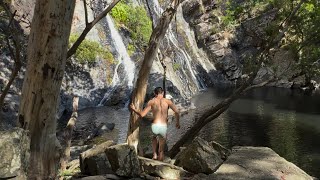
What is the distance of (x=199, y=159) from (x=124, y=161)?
7.86ft

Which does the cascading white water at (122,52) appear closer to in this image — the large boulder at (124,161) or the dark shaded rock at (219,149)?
the dark shaded rock at (219,149)

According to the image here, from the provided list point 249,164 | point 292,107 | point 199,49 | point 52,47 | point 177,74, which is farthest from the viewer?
point 199,49

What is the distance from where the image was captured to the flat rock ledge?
10438 millimetres

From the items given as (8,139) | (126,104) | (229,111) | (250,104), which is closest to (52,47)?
(8,139)

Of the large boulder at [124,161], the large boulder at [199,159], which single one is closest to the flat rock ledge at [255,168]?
the large boulder at [199,159]

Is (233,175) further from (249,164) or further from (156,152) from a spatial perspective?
(156,152)

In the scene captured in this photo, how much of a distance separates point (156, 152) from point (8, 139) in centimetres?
760

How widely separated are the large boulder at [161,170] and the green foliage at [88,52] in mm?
24714

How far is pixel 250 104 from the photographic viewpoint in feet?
139

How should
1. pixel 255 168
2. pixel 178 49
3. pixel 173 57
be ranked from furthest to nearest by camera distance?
pixel 178 49 < pixel 173 57 < pixel 255 168

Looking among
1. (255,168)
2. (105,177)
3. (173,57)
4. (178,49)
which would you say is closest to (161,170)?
(105,177)

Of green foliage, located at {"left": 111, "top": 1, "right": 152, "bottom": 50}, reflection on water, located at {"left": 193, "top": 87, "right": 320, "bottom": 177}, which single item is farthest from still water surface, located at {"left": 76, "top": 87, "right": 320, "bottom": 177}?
green foliage, located at {"left": 111, "top": 1, "right": 152, "bottom": 50}

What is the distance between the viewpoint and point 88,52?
112ft

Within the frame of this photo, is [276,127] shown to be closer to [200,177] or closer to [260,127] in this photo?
[260,127]
